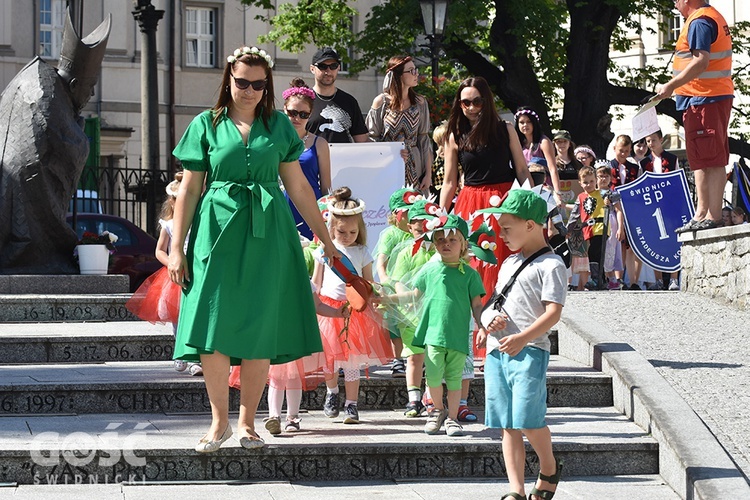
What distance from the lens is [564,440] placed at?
7.38 m

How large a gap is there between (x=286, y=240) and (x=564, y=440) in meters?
1.86

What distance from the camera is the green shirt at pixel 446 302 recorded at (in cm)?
785

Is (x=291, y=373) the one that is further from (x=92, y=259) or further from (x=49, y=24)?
(x=49, y=24)

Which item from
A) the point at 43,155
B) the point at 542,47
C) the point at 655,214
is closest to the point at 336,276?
the point at 43,155

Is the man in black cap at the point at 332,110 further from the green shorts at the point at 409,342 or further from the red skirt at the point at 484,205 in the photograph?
the green shorts at the point at 409,342

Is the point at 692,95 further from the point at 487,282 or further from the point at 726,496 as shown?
the point at 726,496

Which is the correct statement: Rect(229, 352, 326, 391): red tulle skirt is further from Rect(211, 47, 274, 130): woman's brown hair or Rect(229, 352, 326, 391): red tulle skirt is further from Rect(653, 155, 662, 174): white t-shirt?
Rect(653, 155, 662, 174): white t-shirt

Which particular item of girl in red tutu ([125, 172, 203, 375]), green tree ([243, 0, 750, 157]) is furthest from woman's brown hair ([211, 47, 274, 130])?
green tree ([243, 0, 750, 157])

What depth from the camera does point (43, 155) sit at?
12641mm

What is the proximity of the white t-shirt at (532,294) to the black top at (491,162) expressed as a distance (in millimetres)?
2871

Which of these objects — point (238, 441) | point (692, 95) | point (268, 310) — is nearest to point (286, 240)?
point (268, 310)

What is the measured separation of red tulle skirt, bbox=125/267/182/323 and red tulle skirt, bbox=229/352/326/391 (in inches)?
56.5

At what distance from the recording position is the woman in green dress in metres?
6.78

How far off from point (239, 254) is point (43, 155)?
20.8ft
